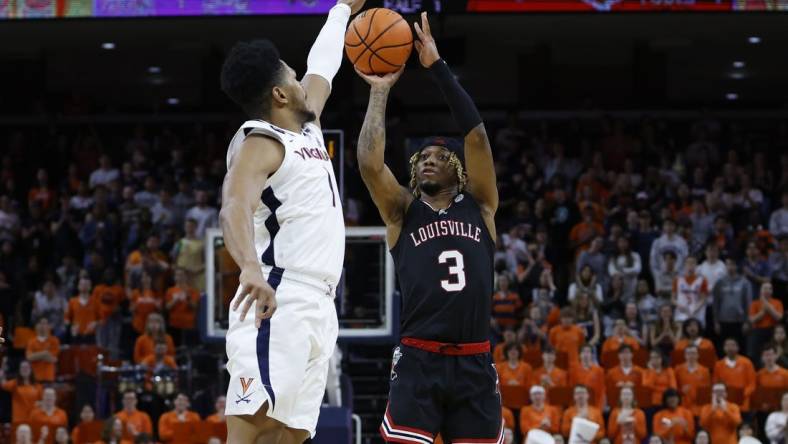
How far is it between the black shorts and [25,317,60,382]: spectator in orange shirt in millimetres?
12879

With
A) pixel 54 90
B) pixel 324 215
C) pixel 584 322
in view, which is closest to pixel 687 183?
pixel 584 322

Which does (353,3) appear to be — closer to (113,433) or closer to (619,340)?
(113,433)

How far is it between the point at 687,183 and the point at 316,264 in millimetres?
19176

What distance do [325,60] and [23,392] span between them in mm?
12887

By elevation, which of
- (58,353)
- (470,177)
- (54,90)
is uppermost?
(54,90)

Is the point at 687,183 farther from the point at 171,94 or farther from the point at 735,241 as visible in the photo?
the point at 171,94

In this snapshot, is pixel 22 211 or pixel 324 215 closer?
pixel 324 215

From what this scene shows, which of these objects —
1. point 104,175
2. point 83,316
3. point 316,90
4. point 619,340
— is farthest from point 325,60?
→ point 104,175

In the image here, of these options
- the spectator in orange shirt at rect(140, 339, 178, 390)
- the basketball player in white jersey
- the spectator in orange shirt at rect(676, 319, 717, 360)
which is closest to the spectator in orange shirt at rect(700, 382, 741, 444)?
the spectator in orange shirt at rect(676, 319, 717, 360)

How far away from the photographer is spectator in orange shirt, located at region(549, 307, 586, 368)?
1852cm

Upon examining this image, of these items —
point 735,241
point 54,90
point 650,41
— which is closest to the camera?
point 735,241

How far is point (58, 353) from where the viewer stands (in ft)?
62.0

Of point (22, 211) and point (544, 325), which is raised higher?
Result: point (22, 211)

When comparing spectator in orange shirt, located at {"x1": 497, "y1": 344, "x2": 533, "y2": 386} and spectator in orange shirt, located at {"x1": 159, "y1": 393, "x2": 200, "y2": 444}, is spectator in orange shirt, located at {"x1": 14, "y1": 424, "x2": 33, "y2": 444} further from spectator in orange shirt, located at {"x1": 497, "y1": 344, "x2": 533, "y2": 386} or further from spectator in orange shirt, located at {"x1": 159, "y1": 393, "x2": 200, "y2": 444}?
spectator in orange shirt, located at {"x1": 497, "y1": 344, "x2": 533, "y2": 386}
